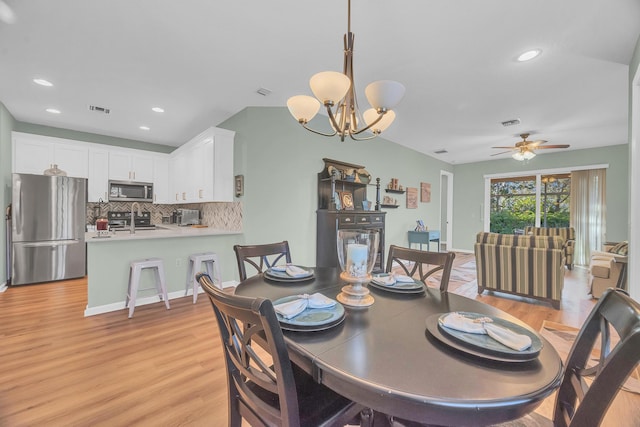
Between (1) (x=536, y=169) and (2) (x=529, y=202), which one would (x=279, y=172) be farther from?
(2) (x=529, y=202)

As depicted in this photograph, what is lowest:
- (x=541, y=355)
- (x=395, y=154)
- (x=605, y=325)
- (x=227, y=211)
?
(x=541, y=355)

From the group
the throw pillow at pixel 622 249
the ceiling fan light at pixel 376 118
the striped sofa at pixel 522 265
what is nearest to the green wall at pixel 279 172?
the ceiling fan light at pixel 376 118

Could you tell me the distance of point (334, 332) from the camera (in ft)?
3.14

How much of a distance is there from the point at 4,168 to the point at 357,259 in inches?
205

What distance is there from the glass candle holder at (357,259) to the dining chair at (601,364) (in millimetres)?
492

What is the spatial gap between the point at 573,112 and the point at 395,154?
272cm

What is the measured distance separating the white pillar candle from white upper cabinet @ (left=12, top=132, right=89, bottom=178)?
544 centimetres

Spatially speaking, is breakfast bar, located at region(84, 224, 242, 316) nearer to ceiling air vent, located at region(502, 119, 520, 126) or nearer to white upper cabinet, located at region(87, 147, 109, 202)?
white upper cabinet, located at region(87, 147, 109, 202)

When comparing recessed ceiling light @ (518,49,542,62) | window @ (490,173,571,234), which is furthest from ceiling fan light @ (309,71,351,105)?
window @ (490,173,571,234)

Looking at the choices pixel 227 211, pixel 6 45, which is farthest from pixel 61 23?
pixel 227 211

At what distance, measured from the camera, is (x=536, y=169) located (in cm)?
652

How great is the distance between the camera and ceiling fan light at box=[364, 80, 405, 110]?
5.10ft

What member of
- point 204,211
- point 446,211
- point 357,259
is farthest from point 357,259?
point 446,211

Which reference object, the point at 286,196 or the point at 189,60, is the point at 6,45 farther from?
the point at 286,196
